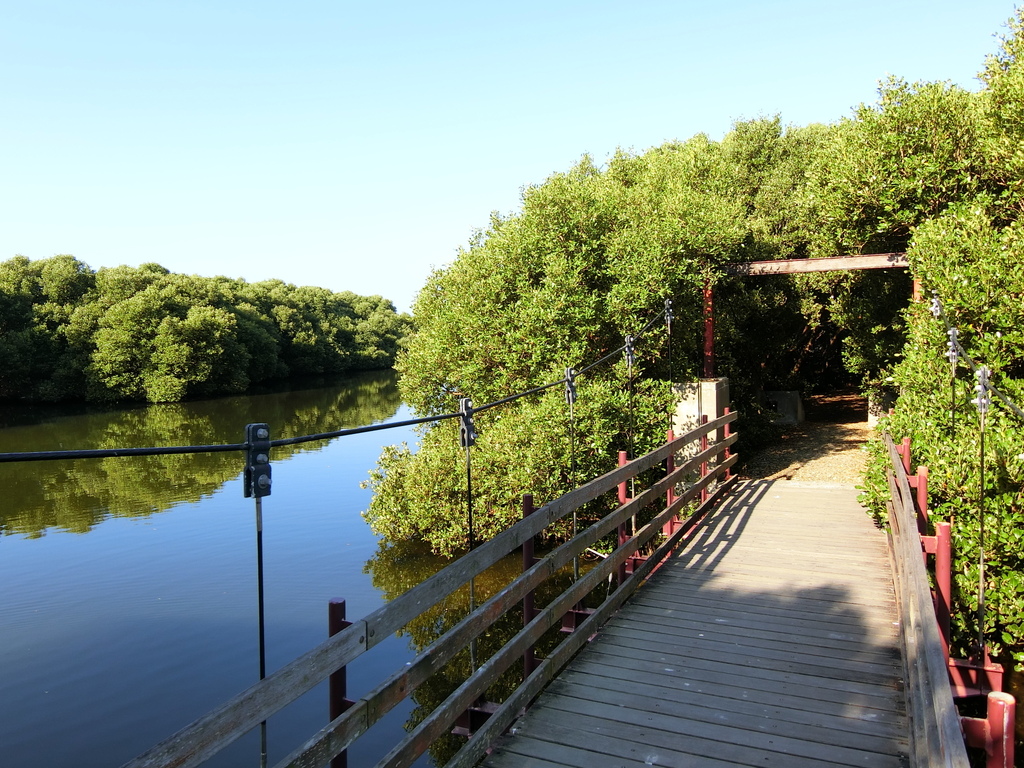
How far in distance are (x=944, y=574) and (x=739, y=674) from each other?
4.98 feet

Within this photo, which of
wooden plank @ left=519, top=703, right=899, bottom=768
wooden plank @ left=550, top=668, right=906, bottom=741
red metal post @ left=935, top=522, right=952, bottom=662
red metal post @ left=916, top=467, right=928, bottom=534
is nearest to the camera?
wooden plank @ left=519, top=703, right=899, bottom=768

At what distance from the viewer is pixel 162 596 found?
1252cm

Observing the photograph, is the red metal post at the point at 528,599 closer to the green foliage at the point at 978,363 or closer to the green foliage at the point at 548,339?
the green foliage at the point at 978,363

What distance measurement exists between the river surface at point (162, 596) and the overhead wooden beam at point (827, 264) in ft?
23.6

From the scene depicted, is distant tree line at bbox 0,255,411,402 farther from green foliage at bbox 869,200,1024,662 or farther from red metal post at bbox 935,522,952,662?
red metal post at bbox 935,522,952,662

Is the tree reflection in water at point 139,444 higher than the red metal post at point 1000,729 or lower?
lower

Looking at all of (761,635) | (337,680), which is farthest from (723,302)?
(337,680)

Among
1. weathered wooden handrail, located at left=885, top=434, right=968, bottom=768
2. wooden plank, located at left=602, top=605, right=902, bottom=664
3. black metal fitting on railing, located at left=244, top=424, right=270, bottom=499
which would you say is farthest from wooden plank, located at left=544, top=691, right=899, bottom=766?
black metal fitting on railing, located at left=244, top=424, right=270, bottom=499

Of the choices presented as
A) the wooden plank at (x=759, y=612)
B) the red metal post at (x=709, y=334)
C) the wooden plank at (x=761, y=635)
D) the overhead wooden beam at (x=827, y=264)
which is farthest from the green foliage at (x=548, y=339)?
the wooden plank at (x=761, y=635)

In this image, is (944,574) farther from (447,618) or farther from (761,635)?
(447,618)

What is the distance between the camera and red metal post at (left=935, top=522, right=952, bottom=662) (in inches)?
197

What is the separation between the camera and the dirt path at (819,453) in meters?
13.8

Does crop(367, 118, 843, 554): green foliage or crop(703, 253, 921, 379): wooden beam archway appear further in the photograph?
crop(367, 118, 843, 554): green foliage

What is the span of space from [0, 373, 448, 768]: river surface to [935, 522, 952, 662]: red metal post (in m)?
5.75
